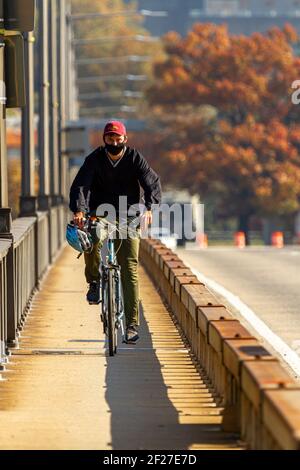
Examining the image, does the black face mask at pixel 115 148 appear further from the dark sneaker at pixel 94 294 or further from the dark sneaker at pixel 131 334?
the dark sneaker at pixel 131 334

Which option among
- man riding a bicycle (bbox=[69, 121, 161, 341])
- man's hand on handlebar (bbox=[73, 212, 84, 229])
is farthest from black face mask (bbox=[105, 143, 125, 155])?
man's hand on handlebar (bbox=[73, 212, 84, 229])

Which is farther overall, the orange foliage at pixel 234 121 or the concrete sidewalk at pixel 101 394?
the orange foliage at pixel 234 121

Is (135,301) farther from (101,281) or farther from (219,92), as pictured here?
(219,92)

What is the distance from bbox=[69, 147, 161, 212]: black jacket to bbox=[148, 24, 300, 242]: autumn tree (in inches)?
3084

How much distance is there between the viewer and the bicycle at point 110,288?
14.5 m

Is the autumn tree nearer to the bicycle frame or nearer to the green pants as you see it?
the green pants

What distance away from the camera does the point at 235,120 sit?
99250 mm

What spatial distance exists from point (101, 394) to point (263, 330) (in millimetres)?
6420

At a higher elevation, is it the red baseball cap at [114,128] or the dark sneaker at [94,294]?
the red baseball cap at [114,128]

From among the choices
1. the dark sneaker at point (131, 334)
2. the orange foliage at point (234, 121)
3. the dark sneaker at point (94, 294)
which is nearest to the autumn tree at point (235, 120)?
the orange foliage at point (234, 121)

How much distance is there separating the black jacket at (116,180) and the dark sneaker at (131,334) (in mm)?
1219

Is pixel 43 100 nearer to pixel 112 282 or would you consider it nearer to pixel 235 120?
pixel 112 282

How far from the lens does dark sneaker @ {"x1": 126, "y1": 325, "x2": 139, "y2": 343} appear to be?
594 inches

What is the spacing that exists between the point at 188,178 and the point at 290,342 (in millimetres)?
77753
